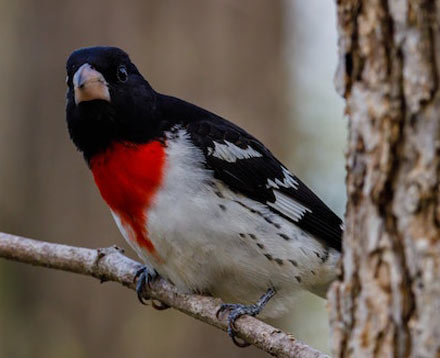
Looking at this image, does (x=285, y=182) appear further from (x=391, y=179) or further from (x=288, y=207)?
(x=391, y=179)

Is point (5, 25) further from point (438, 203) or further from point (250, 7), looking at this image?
point (438, 203)

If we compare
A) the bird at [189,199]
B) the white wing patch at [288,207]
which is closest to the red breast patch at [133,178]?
the bird at [189,199]

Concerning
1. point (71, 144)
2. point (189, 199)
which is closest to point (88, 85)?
point (189, 199)

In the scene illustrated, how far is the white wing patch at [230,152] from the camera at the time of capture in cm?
376

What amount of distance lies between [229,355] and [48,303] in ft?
4.65

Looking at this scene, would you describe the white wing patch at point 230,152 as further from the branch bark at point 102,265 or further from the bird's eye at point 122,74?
the branch bark at point 102,265

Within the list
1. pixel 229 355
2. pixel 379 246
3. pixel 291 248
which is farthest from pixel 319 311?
pixel 379 246

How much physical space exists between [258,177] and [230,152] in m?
0.20

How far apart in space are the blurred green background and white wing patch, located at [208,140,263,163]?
148 centimetres

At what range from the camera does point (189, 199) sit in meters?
3.49

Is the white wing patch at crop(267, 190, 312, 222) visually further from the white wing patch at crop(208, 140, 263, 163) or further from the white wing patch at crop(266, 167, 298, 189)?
the white wing patch at crop(208, 140, 263, 163)

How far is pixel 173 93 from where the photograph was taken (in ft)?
17.8

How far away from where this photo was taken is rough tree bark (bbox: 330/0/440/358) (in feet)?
5.09

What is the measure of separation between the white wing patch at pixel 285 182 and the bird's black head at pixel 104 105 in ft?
2.27
